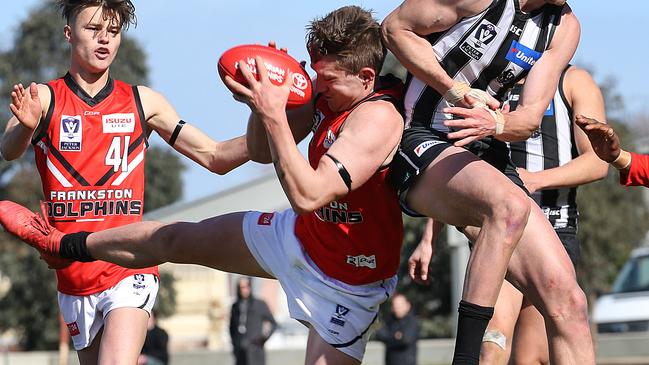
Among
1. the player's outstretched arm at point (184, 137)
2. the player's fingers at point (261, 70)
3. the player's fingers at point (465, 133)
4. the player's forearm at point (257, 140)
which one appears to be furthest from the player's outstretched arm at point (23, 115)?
the player's fingers at point (465, 133)

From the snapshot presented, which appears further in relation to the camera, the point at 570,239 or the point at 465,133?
the point at 570,239

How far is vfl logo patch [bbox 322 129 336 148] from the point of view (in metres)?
5.57

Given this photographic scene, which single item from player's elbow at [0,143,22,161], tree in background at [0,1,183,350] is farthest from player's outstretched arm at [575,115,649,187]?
tree in background at [0,1,183,350]

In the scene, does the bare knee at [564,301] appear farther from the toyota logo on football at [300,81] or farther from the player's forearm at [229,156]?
the player's forearm at [229,156]

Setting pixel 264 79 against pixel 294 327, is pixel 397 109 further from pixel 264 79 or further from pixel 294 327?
pixel 294 327

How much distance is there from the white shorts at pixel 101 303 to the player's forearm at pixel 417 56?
203 cm

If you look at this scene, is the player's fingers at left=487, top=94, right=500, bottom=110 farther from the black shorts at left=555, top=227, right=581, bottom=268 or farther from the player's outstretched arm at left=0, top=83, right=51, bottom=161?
the player's outstretched arm at left=0, top=83, right=51, bottom=161

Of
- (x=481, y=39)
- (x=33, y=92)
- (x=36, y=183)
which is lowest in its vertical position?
(x=36, y=183)

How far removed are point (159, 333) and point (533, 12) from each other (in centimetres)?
1048

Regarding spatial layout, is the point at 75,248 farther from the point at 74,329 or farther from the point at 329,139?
the point at 329,139

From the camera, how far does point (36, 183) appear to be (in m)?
35.6

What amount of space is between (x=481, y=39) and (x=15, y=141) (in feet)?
9.05

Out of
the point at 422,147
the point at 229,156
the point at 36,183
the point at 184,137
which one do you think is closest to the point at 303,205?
the point at 422,147

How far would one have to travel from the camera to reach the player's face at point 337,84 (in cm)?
550
